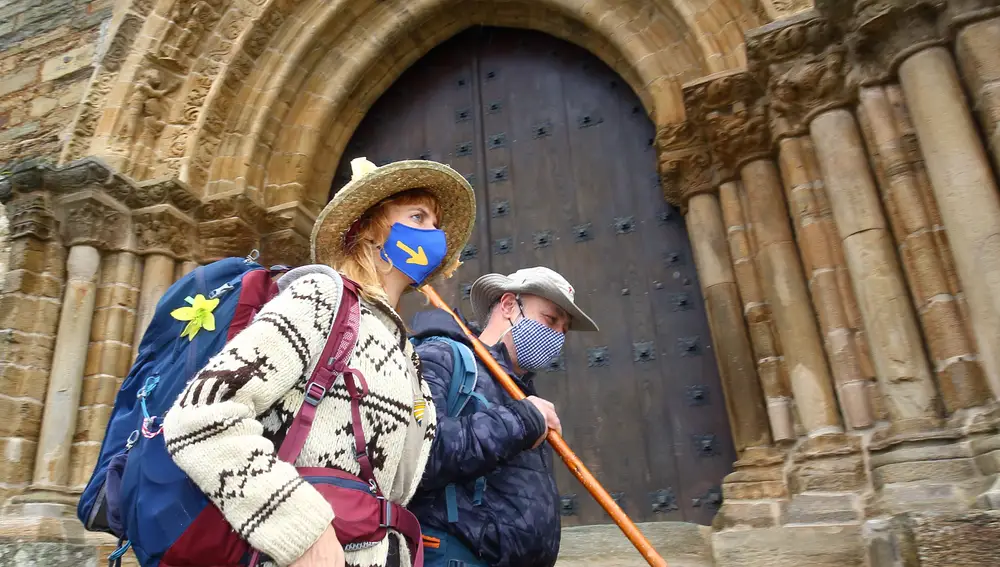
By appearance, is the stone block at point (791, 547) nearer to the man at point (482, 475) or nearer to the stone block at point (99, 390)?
the man at point (482, 475)

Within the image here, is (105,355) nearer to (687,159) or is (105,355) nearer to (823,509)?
(687,159)

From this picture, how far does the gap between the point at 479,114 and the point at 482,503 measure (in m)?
3.73

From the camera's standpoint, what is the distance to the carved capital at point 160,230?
4461mm

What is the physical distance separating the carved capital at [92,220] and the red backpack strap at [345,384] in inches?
145

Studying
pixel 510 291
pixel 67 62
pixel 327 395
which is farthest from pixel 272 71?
pixel 327 395

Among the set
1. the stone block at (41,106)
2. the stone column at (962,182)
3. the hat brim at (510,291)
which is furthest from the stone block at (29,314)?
the stone column at (962,182)

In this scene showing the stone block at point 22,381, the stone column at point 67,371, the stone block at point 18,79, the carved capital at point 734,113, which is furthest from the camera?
the stone block at point 18,79

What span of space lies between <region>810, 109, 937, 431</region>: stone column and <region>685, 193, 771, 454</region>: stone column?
673 mm

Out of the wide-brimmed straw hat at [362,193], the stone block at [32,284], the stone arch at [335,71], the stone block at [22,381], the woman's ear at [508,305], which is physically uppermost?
the stone arch at [335,71]

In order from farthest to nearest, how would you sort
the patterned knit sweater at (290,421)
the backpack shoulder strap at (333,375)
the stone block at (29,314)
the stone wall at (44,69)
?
the stone wall at (44,69)
the stone block at (29,314)
the backpack shoulder strap at (333,375)
the patterned knit sweater at (290,421)

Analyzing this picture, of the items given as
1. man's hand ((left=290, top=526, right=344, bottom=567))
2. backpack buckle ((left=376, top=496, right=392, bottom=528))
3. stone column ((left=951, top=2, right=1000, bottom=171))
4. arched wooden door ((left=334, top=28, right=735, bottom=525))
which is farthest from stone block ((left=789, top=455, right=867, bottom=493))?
man's hand ((left=290, top=526, right=344, bottom=567))

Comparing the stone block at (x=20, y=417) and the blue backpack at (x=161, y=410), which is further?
the stone block at (x=20, y=417)

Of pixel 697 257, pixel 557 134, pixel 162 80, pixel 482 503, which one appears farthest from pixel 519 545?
pixel 162 80

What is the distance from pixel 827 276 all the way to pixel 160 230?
3904 millimetres
